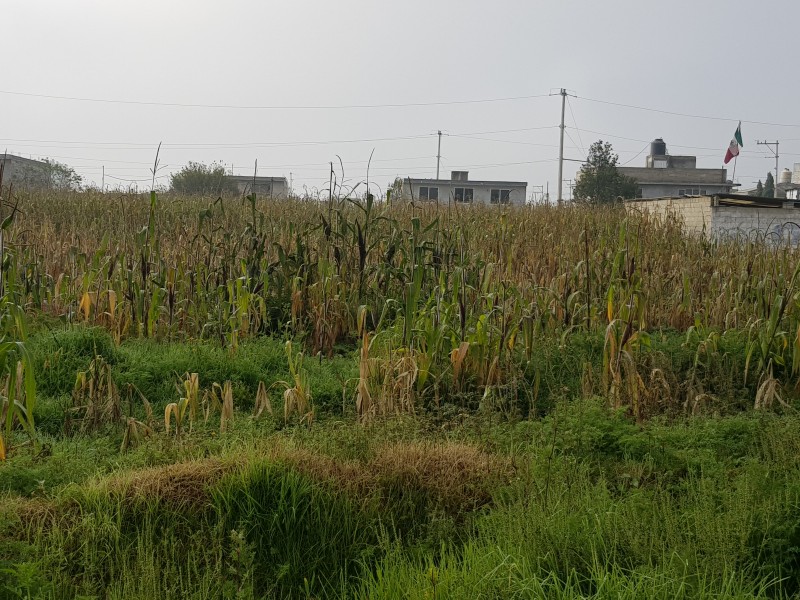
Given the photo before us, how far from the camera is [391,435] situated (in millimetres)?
5281

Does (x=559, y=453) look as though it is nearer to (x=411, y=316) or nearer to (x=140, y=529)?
(x=411, y=316)

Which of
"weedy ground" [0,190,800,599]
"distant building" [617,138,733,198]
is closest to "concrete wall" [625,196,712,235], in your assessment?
"weedy ground" [0,190,800,599]

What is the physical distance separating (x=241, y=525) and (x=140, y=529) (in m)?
0.55

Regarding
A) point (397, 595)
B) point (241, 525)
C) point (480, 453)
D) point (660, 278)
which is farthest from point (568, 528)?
point (660, 278)

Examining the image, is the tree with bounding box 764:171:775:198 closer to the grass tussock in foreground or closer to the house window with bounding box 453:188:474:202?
the house window with bounding box 453:188:474:202

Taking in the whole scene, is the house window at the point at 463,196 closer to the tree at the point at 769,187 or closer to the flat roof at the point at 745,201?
the flat roof at the point at 745,201

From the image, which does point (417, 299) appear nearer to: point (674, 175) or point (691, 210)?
point (691, 210)

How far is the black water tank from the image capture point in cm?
6100

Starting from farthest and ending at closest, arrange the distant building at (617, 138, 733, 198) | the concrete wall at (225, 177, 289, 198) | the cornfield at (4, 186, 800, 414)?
1. the distant building at (617, 138, 733, 198)
2. the concrete wall at (225, 177, 289, 198)
3. the cornfield at (4, 186, 800, 414)

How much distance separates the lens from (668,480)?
4.87 meters

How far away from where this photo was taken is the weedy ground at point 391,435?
12.4 feet

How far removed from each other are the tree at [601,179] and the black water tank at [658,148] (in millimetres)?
16357

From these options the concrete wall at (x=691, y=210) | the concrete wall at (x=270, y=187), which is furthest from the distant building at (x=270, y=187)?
the concrete wall at (x=691, y=210)

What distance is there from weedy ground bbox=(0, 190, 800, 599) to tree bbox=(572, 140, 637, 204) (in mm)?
34887
